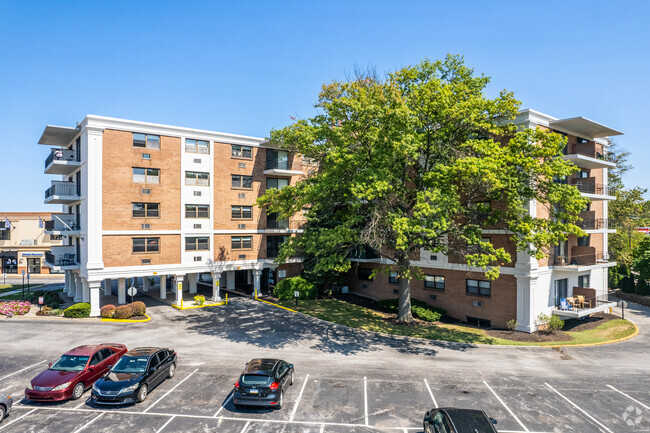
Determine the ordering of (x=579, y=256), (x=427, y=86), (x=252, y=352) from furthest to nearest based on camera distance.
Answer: (x=579, y=256) < (x=427, y=86) < (x=252, y=352)

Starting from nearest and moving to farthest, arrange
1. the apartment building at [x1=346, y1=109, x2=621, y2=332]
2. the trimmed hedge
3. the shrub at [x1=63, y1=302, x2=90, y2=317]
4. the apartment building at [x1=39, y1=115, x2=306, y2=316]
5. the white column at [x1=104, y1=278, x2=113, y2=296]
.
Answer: the apartment building at [x1=346, y1=109, x2=621, y2=332] < the trimmed hedge < the shrub at [x1=63, y1=302, x2=90, y2=317] < the apartment building at [x1=39, y1=115, x2=306, y2=316] < the white column at [x1=104, y1=278, x2=113, y2=296]

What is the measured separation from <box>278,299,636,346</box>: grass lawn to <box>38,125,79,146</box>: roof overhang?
22.5 metres

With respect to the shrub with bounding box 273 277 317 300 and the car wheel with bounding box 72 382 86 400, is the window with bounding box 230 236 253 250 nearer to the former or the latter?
the shrub with bounding box 273 277 317 300

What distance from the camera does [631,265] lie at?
44.3 metres

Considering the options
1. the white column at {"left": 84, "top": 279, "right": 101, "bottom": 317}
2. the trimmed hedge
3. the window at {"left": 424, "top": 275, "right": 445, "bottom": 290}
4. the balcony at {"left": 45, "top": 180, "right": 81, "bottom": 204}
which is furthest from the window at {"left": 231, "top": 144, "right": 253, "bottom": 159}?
the window at {"left": 424, "top": 275, "right": 445, "bottom": 290}

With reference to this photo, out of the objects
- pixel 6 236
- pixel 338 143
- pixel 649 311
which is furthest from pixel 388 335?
pixel 6 236

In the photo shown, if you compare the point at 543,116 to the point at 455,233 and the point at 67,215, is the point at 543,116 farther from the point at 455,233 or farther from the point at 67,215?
the point at 67,215

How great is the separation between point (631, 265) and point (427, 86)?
36.9 m

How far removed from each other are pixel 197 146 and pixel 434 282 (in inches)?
901

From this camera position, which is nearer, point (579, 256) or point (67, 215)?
point (579, 256)

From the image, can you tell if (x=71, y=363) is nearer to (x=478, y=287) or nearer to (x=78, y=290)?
(x=78, y=290)

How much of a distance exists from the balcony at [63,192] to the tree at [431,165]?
18.5 metres

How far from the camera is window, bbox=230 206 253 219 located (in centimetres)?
3731

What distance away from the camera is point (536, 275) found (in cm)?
2706
